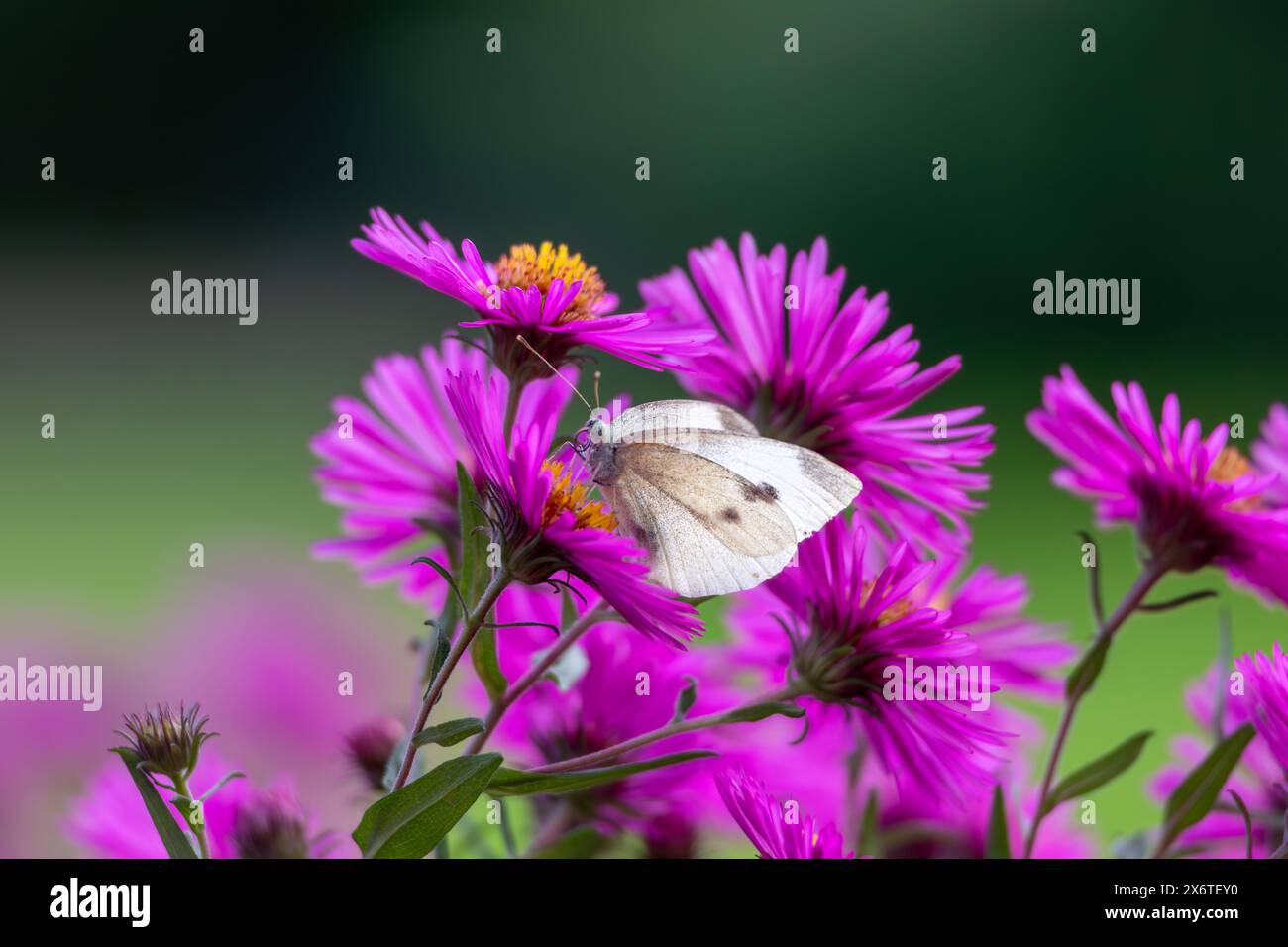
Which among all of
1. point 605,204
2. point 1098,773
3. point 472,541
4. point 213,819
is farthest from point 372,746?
point 605,204

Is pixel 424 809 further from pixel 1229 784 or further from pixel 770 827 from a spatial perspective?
pixel 1229 784

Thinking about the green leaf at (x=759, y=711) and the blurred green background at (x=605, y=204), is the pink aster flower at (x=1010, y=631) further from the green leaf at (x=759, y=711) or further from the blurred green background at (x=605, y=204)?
the green leaf at (x=759, y=711)

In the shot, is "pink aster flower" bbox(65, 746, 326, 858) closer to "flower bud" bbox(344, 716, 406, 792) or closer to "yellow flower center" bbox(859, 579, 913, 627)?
"flower bud" bbox(344, 716, 406, 792)

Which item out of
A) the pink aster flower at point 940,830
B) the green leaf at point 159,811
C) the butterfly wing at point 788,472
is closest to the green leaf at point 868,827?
the pink aster flower at point 940,830

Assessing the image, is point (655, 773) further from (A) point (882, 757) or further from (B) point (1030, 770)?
(B) point (1030, 770)

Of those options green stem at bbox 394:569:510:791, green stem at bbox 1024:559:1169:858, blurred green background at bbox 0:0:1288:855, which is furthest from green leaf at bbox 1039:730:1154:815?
green stem at bbox 394:569:510:791

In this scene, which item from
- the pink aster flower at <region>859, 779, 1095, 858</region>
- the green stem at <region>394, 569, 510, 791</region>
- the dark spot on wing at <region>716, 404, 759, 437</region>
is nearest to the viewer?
the green stem at <region>394, 569, 510, 791</region>
